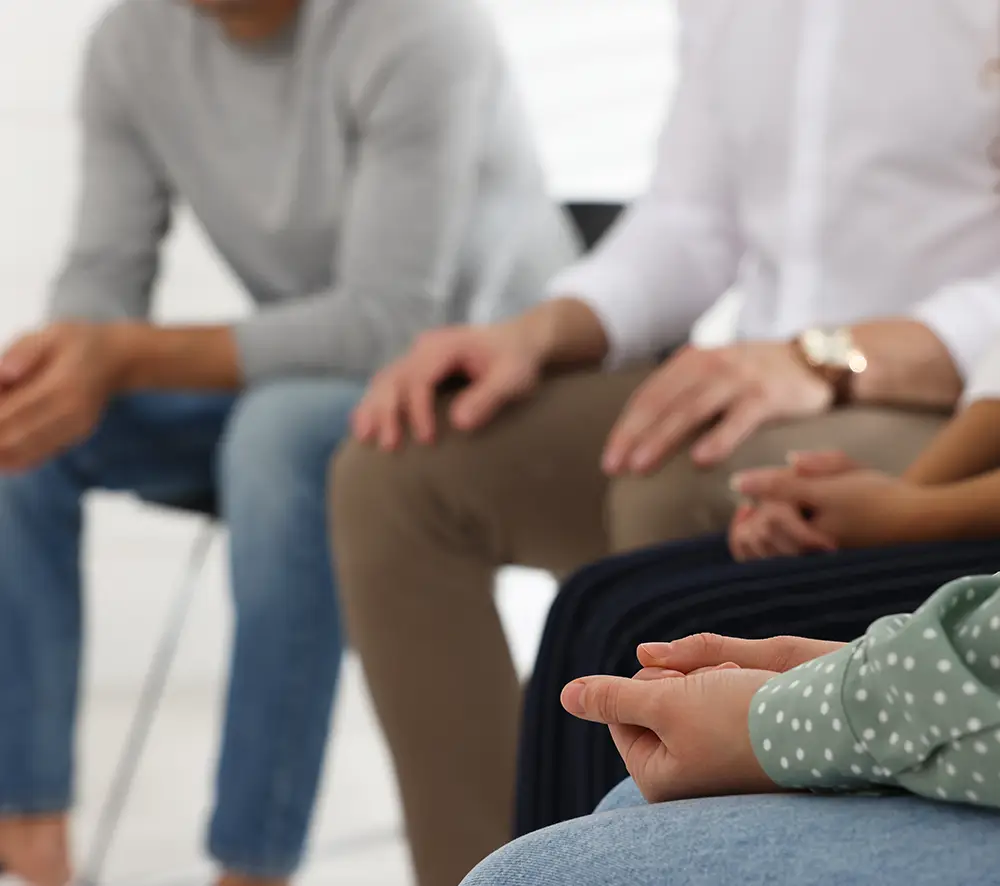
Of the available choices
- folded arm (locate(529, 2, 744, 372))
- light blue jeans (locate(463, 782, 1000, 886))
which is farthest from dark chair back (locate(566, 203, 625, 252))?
light blue jeans (locate(463, 782, 1000, 886))

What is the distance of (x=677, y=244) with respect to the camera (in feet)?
4.15

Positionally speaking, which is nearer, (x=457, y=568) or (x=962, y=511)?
(x=962, y=511)

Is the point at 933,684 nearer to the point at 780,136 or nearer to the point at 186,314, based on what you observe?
the point at 780,136

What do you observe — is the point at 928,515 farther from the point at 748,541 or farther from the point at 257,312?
the point at 257,312

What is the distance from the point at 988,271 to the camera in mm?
1066

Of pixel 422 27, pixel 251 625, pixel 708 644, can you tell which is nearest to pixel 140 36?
pixel 422 27

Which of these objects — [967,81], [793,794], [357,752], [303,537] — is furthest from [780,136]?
[357,752]

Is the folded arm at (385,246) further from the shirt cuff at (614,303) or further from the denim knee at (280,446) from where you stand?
the shirt cuff at (614,303)

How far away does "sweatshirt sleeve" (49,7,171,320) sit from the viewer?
1682 mm

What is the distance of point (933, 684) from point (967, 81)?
29.6 inches

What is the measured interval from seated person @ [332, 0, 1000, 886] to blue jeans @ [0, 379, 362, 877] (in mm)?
243

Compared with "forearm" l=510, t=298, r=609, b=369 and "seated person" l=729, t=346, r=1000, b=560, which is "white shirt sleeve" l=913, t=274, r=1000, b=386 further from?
"forearm" l=510, t=298, r=609, b=369

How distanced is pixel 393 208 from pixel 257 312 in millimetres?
210

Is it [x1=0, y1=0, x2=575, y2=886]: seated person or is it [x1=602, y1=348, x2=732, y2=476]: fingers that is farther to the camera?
[x1=0, y1=0, x2=575, y2=886]: seated person
